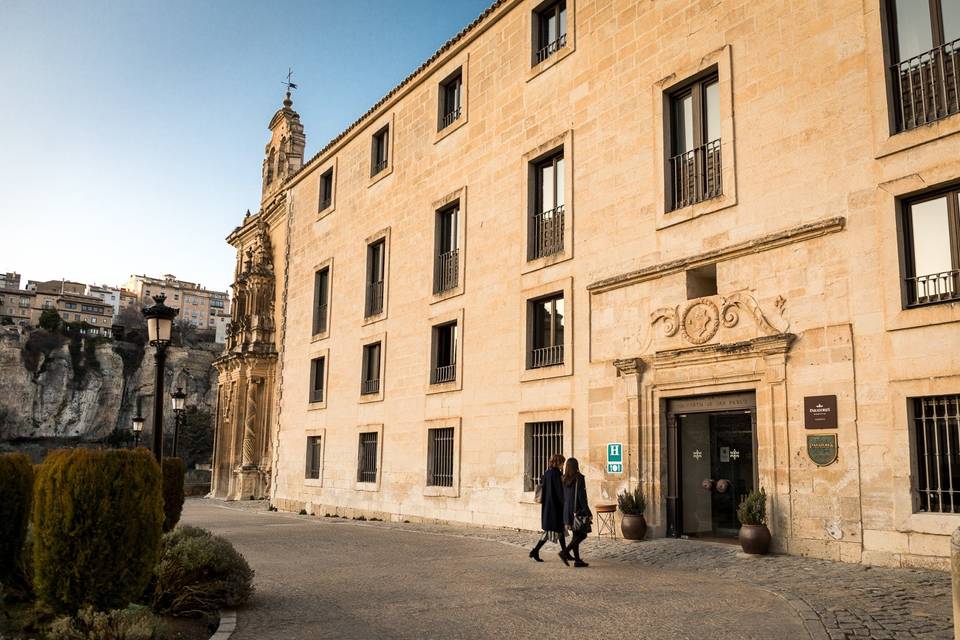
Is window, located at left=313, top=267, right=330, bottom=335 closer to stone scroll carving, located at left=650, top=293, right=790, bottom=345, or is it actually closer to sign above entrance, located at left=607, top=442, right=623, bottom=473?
sign above entrance, located at left=607, top=442, right=623, bottom=473

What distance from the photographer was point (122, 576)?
641 cm

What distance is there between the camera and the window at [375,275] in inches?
888

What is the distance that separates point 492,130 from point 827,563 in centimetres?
1180

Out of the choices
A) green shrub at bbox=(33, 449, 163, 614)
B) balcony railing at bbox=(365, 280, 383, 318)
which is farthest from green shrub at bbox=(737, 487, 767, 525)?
balcony railing at bbox=(365, 280, 383, 318)

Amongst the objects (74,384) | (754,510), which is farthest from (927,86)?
(74,384)

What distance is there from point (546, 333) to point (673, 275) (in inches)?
150

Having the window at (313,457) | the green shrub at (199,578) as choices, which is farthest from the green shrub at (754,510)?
the window at (313,457)

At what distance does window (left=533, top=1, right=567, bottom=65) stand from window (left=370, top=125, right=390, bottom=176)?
6.99 m

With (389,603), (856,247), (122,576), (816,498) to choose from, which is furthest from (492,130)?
(122,576)

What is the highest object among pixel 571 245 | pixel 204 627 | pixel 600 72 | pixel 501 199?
pixel 600 72

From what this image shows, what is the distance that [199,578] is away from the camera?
24.5 ft

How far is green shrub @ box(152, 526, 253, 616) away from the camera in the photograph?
720 centimetres

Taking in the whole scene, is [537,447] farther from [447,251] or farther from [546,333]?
[447,251]

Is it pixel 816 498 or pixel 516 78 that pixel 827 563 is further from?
pixel 516 78
